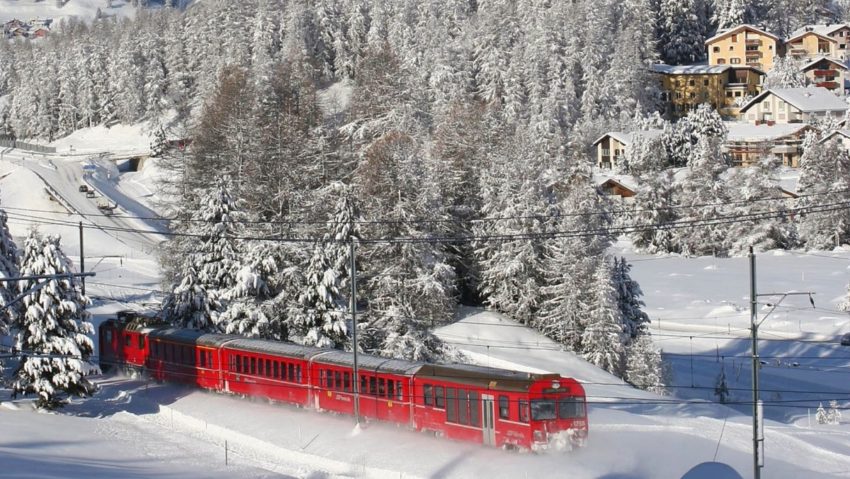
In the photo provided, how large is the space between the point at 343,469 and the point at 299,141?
34.6m

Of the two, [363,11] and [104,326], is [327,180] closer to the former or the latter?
[104,326]

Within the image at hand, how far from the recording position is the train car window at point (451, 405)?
30.2m

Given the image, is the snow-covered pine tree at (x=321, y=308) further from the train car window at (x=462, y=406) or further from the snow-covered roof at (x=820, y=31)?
the snow-covered roof at (x=820, y=31)

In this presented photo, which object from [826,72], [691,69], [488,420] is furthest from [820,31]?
[488,420]

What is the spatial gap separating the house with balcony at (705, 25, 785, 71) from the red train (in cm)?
10534

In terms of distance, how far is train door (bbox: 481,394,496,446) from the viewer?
96.0 feet

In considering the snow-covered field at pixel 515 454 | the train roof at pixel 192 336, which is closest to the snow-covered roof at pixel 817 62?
the snow-covered field at pixel 515 454

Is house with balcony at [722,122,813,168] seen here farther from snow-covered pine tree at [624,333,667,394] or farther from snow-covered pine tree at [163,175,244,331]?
snow-covered pine tree at [163,175,244,331]

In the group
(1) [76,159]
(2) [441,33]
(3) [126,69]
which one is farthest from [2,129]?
(2) [441,33]

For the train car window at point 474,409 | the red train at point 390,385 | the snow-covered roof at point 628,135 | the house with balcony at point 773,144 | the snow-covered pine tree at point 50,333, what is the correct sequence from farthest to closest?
the snow-covered roof at point 628,135
the house with balcony at point 773,144
the snow-covered pine tree at point 50,333
the train car window at point 474,409
the red train at point 390,385

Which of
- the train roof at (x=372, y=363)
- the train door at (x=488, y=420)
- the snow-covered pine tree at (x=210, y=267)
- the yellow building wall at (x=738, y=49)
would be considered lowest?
the train door at (x=488, y=420)

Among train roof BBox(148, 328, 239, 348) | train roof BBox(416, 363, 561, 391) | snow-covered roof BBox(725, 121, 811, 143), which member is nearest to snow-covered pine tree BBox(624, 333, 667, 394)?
train roof BBox(148, 328, 239, 348)

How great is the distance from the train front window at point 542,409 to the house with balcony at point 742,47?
113 m

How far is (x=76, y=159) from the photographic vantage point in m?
114
